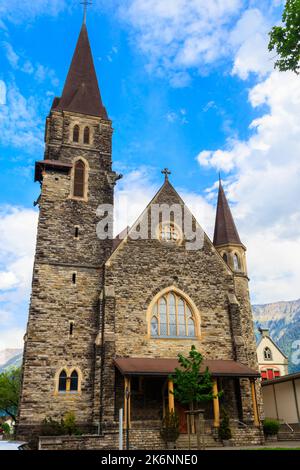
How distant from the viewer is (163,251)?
23703 millimetres

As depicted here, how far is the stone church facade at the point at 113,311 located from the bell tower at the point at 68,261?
0.06 m

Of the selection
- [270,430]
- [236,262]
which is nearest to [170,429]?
[270,430]

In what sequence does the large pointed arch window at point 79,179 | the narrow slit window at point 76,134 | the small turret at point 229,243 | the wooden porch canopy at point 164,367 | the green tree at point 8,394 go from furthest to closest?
the green tree at point 8,394, the small turret at point 229,243, the narrow slit window at point 76,134, the large pointed arch window at point 79,179, the wooden porch canopy at point 164,367

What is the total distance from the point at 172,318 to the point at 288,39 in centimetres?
1555

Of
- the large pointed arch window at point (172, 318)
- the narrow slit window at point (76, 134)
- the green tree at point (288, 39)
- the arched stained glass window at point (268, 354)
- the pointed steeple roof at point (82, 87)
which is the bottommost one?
the large pointed arch window at point (172, 318)

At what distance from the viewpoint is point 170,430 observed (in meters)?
17.4

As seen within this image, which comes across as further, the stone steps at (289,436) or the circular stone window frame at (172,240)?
the circular stone window frame at (172,240)

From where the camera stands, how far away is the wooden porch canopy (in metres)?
18.7

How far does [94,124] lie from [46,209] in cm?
715

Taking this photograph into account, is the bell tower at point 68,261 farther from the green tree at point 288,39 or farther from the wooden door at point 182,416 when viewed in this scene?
the green tree at point 288,39

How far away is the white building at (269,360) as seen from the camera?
42.2m

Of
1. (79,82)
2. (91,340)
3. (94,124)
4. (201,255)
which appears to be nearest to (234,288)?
(201,255)

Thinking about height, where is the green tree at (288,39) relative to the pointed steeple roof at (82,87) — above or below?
below

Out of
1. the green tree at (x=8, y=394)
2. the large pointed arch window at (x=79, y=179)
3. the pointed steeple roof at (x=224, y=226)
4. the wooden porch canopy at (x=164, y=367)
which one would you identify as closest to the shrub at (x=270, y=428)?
the wooden porch canopy at (x=164, y=367)
